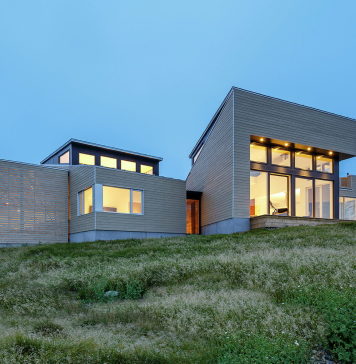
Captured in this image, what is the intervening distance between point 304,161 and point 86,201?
1375cm

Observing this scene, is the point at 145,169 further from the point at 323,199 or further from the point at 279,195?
the point at 323,199

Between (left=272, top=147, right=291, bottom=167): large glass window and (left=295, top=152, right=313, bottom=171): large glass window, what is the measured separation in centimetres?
71

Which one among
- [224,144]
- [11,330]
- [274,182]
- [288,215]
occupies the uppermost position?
[224,144]

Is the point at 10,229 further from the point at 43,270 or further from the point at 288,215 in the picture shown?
the point at 288,215

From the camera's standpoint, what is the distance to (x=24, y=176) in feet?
72.3

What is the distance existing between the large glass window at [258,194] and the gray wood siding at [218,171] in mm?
1516

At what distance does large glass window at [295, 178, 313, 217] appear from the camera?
22.5 metres

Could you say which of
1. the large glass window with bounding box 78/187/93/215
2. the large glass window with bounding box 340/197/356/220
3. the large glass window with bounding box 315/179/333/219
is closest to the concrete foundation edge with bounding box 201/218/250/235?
the large glass window with bounding box 315/179/333/219

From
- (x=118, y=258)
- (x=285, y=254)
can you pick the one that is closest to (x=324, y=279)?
(x=285, y=254)

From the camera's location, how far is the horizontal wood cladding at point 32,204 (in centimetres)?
2117

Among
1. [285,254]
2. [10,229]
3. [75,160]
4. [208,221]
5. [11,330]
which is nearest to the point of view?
[11,330]

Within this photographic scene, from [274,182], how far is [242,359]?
1898cm

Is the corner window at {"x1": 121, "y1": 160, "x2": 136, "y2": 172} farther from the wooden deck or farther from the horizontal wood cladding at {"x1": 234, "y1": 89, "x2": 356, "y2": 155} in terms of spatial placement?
the wooden deck

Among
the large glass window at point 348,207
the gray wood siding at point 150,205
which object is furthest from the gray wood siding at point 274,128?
the large glass window at point 348,207
